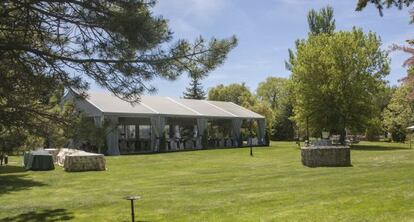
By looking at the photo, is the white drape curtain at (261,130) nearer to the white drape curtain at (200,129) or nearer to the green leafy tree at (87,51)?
the white drape curtain at (200,129)

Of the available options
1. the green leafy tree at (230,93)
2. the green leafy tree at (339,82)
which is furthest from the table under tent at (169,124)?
the green leafy tree at (230,93)

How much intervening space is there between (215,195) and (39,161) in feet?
38.4

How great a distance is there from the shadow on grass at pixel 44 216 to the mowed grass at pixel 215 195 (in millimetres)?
20

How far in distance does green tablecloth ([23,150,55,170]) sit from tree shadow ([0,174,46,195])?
6.37 feet

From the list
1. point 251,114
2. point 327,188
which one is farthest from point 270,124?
point 327,188

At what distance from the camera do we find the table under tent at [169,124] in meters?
31.1

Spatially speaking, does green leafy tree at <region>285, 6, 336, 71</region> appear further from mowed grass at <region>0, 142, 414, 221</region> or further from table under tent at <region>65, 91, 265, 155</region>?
mowed grass at <region>0, 142, 414, 221</region>

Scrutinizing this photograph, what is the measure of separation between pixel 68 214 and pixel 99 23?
14.7 ft

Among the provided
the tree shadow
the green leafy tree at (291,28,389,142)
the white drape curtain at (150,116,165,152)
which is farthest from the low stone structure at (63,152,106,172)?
the green leafy tree at (291,28,389,142)

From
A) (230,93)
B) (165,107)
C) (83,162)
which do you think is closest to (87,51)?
(83,162)

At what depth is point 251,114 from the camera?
43.8 meters

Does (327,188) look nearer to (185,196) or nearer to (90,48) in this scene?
(185,196)

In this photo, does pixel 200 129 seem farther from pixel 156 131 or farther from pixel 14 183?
pixel 14 183

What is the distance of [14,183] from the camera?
17.1 meters
